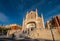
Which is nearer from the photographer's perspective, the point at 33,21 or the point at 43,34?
the point at 43,34

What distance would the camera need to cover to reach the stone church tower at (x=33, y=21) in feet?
138

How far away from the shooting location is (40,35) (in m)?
22.7

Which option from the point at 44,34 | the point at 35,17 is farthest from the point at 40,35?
the point at 35,17

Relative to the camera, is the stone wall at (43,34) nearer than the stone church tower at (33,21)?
Yes

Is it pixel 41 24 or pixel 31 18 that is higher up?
pixel 31 18

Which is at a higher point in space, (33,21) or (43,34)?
(33,21)

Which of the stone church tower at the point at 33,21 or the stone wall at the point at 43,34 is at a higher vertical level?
the stone church tower at the point at 33,21

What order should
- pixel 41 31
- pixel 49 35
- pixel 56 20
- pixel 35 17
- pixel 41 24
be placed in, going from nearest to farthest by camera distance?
pixel 49 35
pixel 41 31
pixel 56 20
pixel 41 24
pixel 35 17

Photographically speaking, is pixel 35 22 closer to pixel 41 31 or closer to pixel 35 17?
pixel 35 17

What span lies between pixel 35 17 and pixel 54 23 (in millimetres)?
16382

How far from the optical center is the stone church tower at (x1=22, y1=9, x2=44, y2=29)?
1660 inches

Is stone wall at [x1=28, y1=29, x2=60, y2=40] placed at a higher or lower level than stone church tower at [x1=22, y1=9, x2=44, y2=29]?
lower

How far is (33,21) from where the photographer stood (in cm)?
4366

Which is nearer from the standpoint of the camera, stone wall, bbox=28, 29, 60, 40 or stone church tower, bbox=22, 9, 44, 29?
stone wall, bbox=28, 29, 60, 40
